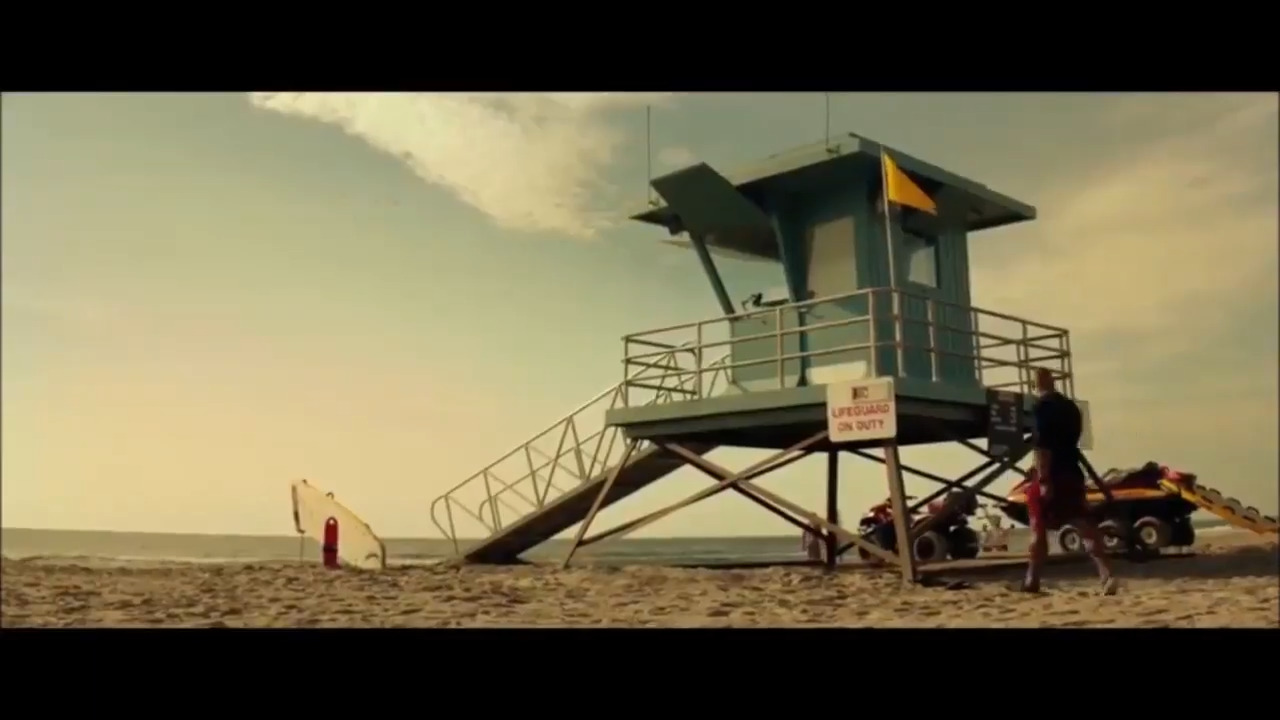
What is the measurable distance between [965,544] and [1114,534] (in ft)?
5.58

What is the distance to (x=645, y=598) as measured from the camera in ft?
31.2

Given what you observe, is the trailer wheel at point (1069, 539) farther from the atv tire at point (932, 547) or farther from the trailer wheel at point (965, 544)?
the atv tire at point (932, 547)

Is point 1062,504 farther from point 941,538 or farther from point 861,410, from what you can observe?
point 941,538

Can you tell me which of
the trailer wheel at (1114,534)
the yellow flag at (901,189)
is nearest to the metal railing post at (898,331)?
the yellow flag at (901,189)

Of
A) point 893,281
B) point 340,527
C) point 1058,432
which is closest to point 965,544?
point 893,281

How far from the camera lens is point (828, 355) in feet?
38.0

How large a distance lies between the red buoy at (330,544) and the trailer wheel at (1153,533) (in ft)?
30.0

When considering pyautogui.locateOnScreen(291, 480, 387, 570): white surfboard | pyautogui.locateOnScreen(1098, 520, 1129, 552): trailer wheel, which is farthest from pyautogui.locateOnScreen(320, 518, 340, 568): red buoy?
pyautogui.locateOnScreen(1098, 520, 1129, 552): trailer wheel

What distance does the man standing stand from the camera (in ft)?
29.2

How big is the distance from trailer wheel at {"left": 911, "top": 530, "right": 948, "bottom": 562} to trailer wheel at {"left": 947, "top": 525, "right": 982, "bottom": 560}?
0.13 metres

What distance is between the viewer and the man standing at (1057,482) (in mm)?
8898

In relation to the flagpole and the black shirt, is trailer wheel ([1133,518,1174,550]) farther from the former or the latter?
the black shirt
